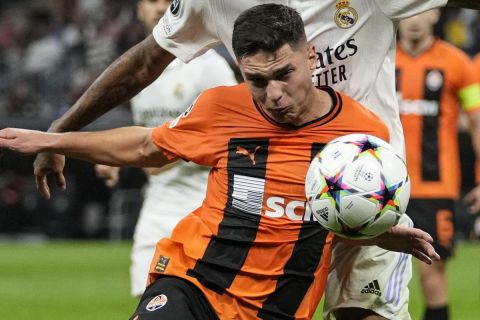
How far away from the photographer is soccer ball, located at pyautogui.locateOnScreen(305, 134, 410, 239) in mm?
4121

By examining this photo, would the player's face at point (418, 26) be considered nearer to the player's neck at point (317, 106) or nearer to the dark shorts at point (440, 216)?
the dark shorts at point (440, 216)

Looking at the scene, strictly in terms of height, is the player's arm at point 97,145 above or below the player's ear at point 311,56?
below

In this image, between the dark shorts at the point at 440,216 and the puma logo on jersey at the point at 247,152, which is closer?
the puma logo on jersey at the point at 247,152

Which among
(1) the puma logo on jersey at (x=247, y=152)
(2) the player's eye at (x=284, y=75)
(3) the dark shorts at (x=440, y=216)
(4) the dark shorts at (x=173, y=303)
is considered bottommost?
(3) the dark shorts at (x=440, y=216)

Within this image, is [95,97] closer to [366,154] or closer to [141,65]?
[141,65]

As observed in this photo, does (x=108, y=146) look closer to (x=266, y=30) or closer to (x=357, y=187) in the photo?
(x=266, y=30)

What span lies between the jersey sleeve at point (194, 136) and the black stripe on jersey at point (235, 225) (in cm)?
9

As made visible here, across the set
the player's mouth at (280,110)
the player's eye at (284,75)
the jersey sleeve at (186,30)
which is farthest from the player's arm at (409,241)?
the jersey sleeve at (186,30)

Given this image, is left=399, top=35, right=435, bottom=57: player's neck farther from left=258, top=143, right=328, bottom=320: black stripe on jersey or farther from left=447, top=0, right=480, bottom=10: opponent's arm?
left=258, top=143, right=328, bottom=320: black stripe on jersey

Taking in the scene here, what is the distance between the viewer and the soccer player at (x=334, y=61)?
4824 mm

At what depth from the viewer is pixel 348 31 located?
15.8ft

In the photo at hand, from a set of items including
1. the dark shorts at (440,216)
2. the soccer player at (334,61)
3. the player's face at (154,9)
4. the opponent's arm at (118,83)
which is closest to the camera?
the soccer player at (334,61)

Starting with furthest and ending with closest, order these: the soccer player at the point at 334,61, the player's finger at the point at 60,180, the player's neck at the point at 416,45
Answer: the player's neck at the point at 416,45
the player's finger at the point at 60,180
the soccer player at the point at 334,61

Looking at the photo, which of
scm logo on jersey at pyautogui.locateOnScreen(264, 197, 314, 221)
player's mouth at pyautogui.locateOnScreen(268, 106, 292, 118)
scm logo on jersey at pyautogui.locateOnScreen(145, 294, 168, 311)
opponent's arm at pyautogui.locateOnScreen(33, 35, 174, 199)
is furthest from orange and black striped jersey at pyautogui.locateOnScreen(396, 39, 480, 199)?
scm logo on jersey at pyautogui.locateOnScreen(145, 294, 168, 311)
